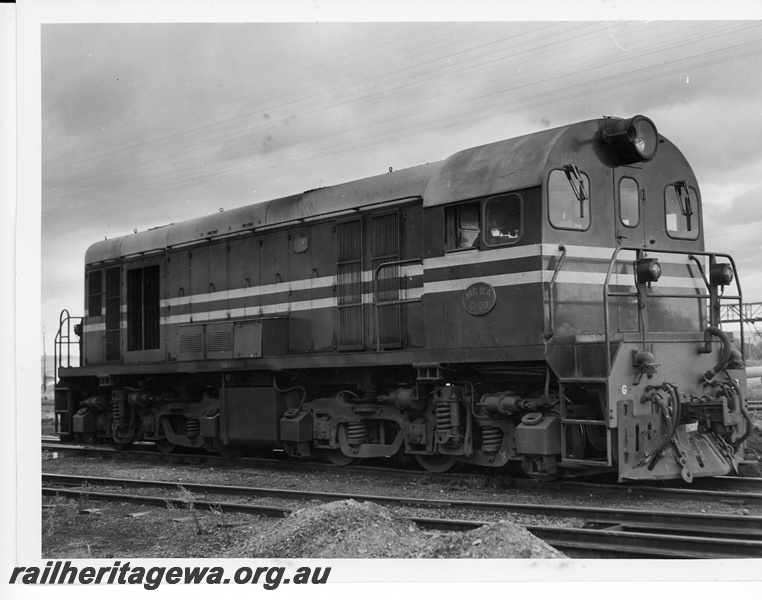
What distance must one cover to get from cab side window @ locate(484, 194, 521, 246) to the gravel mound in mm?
3252

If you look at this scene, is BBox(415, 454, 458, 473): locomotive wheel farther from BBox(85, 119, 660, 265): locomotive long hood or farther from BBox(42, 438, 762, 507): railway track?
BBox(85, 119, 660, 265): locomotive long hood

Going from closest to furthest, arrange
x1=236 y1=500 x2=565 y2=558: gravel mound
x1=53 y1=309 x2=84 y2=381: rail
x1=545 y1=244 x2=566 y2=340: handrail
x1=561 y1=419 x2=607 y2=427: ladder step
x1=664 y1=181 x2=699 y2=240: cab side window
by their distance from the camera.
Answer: x1=236 y1=500 x2=565 y2=558: gravel mound → x1=561 y1=419 x2=607 y2=427: ladder step → x1=545 y1=244 x2=566 y2=340: handrail → x1=664 y1=181 x2=699 y2=240: cab side window → x1=53 y1=309 x2=84 y2=381: rail

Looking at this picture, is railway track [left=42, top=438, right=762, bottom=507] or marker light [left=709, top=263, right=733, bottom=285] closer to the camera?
railway track [left=42, top=438, right=762, bottom=507]

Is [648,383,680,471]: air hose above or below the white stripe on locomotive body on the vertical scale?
below

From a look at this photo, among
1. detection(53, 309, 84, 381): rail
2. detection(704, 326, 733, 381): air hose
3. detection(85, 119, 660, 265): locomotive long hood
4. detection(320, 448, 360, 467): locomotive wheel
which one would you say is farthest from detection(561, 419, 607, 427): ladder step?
detection(53, 309, 84, 381): rail

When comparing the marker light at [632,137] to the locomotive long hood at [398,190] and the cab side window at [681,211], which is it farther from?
the cab side window at [681,211]

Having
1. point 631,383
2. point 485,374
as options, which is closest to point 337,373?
point 485,374

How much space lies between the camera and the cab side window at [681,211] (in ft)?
31.7

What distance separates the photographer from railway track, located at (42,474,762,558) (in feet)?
20.0

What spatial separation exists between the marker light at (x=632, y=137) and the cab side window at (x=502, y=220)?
49.9 inches

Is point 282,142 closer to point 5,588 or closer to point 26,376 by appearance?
point 26,376

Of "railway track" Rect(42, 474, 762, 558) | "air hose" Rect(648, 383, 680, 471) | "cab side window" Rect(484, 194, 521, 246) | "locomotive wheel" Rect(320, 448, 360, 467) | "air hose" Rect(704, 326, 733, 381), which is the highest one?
"cab side window" Rect(484, 194, 521, 246)

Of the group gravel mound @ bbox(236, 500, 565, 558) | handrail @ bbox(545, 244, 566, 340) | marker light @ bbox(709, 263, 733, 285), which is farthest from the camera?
marker light @ bbox(709, 263, 733, 285)

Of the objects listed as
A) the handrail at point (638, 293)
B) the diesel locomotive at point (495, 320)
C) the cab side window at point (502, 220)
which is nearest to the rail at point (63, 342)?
the diesel locomotive at point (495, 320)
